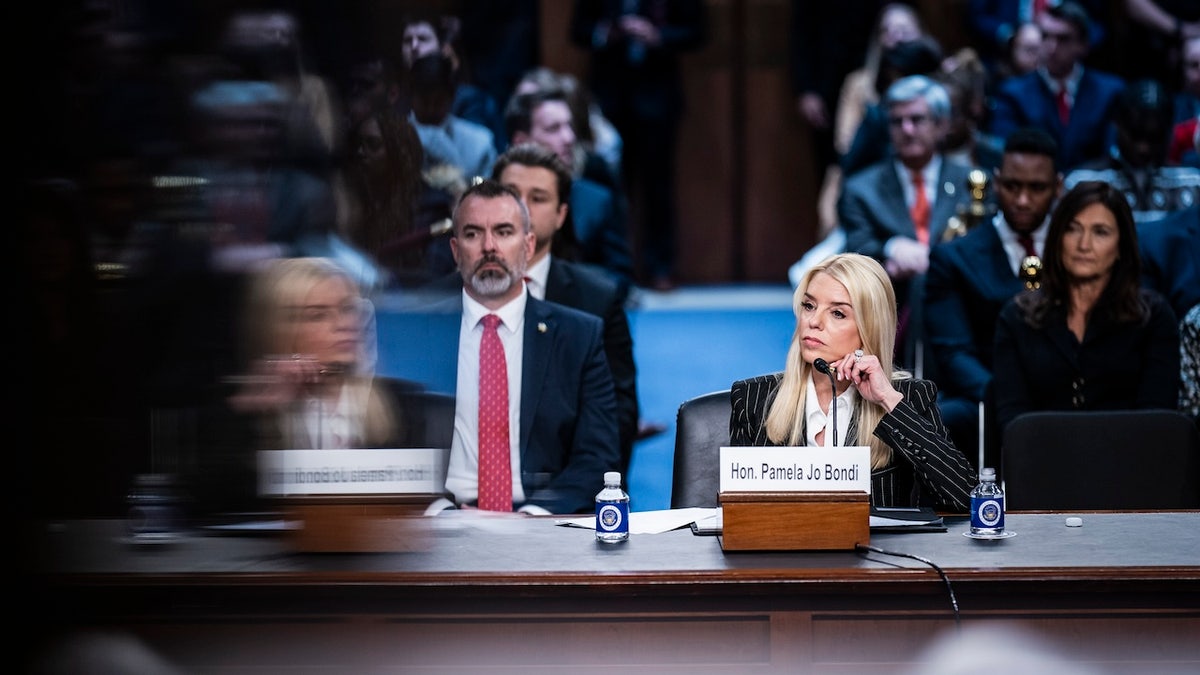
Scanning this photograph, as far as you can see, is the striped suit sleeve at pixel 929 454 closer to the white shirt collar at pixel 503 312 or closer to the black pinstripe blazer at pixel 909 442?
the black pinstripe blazer at pixel 909 442

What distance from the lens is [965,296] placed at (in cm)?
457

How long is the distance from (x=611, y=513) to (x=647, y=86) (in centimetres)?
572

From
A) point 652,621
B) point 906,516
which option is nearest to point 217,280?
Answer: point 652,621

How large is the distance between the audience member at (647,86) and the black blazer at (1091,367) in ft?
14.3

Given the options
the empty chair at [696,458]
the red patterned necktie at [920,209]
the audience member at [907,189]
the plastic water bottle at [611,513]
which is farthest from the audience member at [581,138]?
the plastic water bottle at [611,513]

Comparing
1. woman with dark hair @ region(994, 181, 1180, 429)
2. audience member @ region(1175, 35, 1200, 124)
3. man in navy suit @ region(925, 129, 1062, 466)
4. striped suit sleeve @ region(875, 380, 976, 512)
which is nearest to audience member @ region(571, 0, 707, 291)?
audience member @ region(1175, 35, 1200, 124)

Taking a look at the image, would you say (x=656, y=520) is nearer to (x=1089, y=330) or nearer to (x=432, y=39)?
(x=1089, y=330)

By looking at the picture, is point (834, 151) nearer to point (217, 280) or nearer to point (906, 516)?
point (906, 516)

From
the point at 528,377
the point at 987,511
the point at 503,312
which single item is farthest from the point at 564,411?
the point at 987,511

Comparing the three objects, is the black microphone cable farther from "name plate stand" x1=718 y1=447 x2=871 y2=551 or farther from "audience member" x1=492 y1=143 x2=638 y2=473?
"audience member" x1=492 y1=143 x2=638 y2=473

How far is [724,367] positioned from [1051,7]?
7.60 feet

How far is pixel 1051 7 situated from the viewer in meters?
6.85

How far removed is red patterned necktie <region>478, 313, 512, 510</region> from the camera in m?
3.34

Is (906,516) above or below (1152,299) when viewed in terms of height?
below
